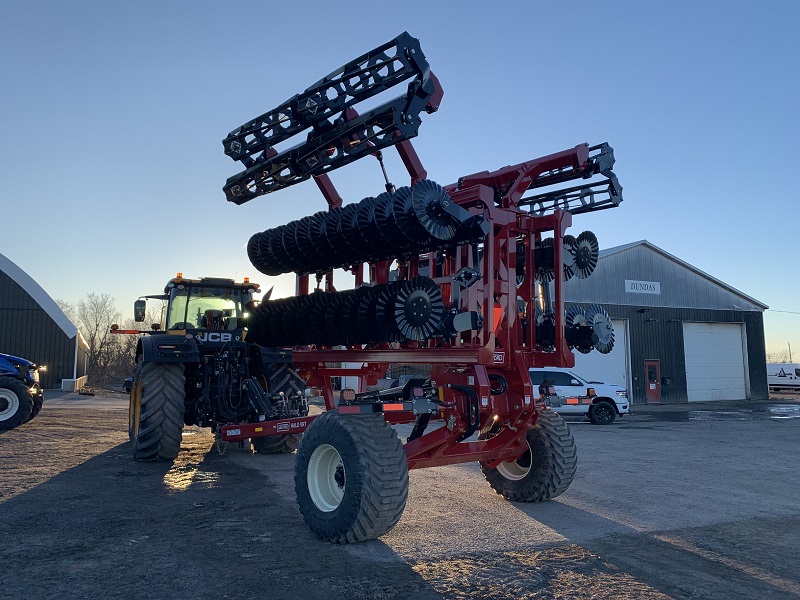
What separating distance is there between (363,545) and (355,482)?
1.83 ft

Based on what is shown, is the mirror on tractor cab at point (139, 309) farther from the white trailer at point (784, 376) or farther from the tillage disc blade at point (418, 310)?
the white trailer at point (784, 376)

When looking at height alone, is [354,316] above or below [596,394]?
above

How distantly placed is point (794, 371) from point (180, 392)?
46.3m

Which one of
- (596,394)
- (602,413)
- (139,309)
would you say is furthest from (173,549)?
(602,413)

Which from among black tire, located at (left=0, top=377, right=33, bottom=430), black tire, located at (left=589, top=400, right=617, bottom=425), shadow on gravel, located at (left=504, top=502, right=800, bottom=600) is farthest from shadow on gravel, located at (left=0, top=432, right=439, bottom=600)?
black tire, located at (left=589, top=400, right=617, bottom=425)

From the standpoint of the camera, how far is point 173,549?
511cm

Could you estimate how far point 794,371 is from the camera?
43781 millimetres

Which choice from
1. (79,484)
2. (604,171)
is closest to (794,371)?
(604,171)

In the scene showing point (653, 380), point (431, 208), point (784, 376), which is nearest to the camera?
point (431, 208)

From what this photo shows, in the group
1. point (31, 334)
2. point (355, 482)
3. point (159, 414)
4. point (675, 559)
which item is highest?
point (31, 334)

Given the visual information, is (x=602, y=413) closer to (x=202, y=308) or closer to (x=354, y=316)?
(x=202, y=308)

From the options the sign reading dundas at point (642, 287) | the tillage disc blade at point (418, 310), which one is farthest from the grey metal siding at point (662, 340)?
the tillage disc blade at point (418, 310)

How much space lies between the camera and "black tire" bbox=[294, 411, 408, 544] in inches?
207

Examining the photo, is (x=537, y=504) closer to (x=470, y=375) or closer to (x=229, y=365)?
(x=470, y=375)
